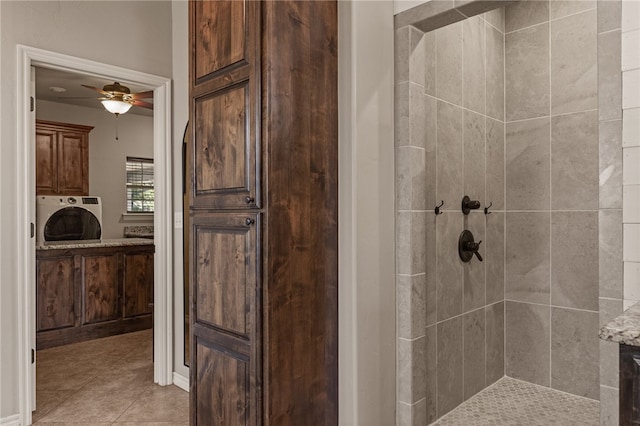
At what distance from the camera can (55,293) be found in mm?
4527

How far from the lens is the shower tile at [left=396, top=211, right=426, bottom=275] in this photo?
2.20m

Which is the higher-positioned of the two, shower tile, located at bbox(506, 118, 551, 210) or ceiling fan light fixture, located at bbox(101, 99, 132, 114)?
ceiling fan light fixture, located at bbox(101, 99, 132, 114)

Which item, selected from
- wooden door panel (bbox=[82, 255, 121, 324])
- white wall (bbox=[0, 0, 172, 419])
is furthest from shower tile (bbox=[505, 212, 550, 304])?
wooden door panel (bbox=[82, 255, 121, 324])

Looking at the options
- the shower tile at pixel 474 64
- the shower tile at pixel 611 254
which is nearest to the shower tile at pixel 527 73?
the shower tile at pixel 474 64

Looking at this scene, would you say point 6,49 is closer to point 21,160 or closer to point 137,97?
point 21,160

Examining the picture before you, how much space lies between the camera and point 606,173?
1.58 meters

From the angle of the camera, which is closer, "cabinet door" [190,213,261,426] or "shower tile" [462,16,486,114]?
"cabinet door" [190,213,261,426]

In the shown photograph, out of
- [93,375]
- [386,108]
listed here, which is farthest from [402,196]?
[93,375]

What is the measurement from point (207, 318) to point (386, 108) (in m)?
1.27

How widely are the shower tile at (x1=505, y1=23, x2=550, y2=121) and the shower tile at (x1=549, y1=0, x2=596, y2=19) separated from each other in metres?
0.09

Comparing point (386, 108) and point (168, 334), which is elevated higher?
point (386, 108)

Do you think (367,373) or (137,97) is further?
(137,97)

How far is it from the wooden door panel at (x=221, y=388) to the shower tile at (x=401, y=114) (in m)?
1.22

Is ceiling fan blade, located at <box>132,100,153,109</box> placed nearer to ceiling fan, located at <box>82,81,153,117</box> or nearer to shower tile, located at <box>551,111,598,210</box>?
ceiling fan, located at <box>82,81,153,117</box>
